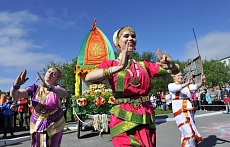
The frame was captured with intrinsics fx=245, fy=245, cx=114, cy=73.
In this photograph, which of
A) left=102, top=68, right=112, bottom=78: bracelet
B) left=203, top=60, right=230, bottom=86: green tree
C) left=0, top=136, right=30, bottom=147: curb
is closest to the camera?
left=102, top=68, right=112, bottom=78: bracelet

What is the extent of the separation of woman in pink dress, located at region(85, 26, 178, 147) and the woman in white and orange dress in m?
2.53

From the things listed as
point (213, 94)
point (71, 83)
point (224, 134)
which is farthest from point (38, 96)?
point (71, 83)

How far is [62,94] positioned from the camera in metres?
3.68

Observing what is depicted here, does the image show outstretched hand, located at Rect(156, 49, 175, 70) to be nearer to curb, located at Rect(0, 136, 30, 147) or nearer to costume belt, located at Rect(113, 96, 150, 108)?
costume belt, located at Rect(113, 96, 150, 108)

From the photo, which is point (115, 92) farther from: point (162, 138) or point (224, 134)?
point (224, 134)

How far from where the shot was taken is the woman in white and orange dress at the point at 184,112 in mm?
4910

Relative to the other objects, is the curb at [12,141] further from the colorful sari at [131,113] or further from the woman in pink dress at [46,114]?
the colorful sari at [131,113]

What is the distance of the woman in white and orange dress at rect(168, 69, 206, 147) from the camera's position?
16.1 ft

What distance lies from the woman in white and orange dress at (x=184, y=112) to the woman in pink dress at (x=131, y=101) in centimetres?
253

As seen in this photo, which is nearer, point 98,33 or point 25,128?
point 98,33

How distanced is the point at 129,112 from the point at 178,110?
3129mm

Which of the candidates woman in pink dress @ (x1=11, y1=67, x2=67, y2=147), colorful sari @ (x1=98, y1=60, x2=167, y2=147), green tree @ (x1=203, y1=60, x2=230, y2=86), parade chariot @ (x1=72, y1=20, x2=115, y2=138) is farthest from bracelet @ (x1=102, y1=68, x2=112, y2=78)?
green tree @ (x1=203, y1=60, x2=230, y2=86)

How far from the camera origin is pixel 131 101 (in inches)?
93.9

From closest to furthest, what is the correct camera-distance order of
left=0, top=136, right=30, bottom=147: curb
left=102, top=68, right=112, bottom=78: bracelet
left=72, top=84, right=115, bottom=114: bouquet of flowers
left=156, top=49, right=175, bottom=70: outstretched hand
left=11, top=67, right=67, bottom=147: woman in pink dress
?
left=102, top=68, right=112, bottom=78: bracelet
left=156, top=49, right=175, bottom=70: outstretched hand
left=11, top=67, right=67, bottom=147: woman in pink dress
left=72, top=84, right=115, bottom=114: bouquet of flowers
left=0, top=136, right=30, bottom=147: curb
